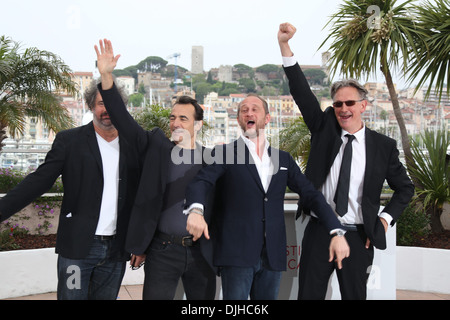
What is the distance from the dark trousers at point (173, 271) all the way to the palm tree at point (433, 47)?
5950 mm

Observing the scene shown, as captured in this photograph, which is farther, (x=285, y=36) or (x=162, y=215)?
(x=285, y=36)

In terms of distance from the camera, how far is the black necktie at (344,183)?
2945 millimetres

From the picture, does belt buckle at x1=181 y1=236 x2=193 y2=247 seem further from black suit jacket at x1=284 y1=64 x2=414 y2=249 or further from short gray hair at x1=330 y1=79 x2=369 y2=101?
short gray hair at x1=330 y1=79 x2=369 y2=101

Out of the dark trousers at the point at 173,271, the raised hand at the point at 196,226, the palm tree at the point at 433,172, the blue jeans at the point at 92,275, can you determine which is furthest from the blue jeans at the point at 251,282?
the palm tree at the point at 433,172

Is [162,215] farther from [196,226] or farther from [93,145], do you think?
[93,145]

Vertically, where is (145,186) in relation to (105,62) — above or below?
below

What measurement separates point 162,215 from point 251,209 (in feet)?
1.77

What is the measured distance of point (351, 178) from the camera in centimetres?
302

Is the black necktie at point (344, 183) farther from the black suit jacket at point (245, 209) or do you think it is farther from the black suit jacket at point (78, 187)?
the black suit jacket at point (78, 187)

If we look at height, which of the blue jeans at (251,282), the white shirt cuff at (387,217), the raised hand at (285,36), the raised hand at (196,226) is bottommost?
the blue jeans at (251,282)

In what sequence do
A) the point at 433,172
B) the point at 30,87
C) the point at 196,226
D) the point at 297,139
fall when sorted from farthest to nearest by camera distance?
the point at 297,139
the point at 30,87
the point at 433,172
the point at 196,226

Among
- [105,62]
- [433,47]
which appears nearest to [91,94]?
[105,62]

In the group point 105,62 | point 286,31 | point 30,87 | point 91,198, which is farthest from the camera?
point 30,87
